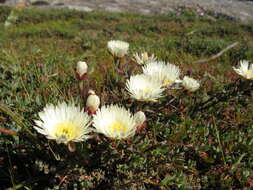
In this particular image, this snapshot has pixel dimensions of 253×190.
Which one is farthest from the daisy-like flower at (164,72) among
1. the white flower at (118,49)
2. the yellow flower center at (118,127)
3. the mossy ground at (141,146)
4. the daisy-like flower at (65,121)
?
the daisy-like flower at (65,121)

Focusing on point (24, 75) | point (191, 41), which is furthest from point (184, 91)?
point (191, 41)

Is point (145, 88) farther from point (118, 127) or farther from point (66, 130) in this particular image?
point (66, 130)

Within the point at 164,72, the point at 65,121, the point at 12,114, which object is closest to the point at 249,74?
the point at 164,72

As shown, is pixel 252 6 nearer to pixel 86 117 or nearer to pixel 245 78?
pixel 245 78

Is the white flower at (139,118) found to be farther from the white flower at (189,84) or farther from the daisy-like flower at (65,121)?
the white flower at (189,84)

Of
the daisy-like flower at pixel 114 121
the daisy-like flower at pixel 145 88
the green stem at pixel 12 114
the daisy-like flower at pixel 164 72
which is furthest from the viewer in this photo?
the daisy-like flower at pixel 164 72

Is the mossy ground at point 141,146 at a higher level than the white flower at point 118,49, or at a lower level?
lower
